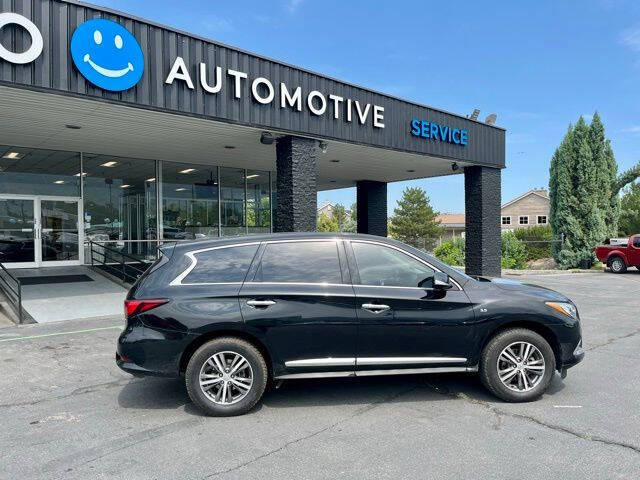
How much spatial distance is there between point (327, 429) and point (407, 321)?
1236 millimetres

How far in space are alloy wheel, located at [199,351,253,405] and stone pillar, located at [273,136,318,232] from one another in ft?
22.5

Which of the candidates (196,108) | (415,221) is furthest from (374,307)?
(415,221)

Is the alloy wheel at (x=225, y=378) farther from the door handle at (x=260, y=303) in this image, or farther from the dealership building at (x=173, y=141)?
the dealership building at (x=173, y=141)

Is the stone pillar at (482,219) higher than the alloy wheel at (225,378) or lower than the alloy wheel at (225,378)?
higher

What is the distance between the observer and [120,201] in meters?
15.7

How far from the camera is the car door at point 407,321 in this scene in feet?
15.1

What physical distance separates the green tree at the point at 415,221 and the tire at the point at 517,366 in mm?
65162

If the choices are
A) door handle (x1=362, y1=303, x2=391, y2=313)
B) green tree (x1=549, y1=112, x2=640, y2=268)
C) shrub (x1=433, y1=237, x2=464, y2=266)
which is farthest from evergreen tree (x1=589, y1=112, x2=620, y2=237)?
door handle (x1=362, y1=303, x2=391, y2=313)

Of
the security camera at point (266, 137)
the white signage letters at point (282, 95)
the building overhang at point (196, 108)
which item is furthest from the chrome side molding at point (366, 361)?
the security camera at point (266, 137)

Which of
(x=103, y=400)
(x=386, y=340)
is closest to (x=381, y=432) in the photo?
(x=386, y=340)

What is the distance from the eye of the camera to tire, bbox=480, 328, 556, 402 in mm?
4691

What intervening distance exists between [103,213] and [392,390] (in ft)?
42.4

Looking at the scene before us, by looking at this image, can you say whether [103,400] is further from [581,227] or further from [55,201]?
[581,227]

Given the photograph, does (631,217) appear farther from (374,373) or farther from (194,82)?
(374,373)
